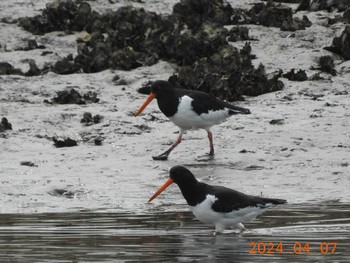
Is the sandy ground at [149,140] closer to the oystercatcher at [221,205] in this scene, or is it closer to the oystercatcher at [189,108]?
the oystercatcher at [189,108]

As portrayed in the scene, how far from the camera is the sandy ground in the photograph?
12.6 metres

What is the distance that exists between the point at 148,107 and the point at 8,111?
226 centimetres

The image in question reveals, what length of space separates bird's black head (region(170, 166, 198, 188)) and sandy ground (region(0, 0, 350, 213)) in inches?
33.2

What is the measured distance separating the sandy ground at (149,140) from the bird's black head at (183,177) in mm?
842

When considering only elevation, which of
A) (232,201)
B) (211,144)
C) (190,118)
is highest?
(232,201)

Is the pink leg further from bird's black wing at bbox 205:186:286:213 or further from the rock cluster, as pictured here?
bird's black wing at bbox 205:186:286:213

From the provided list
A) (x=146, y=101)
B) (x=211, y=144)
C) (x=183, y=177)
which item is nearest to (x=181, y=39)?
(x=146, y=101)

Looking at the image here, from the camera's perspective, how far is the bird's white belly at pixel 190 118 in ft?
47.2

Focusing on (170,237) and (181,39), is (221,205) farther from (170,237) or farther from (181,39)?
(181,39)

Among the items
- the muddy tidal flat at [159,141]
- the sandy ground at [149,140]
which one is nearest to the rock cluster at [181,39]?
the muddy tidal flat at [159,141]

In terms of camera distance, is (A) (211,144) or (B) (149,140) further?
(B) (149,140)

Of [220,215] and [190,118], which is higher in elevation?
[220,215]

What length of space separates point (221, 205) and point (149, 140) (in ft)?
14.5

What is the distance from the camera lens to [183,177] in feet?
36.0
